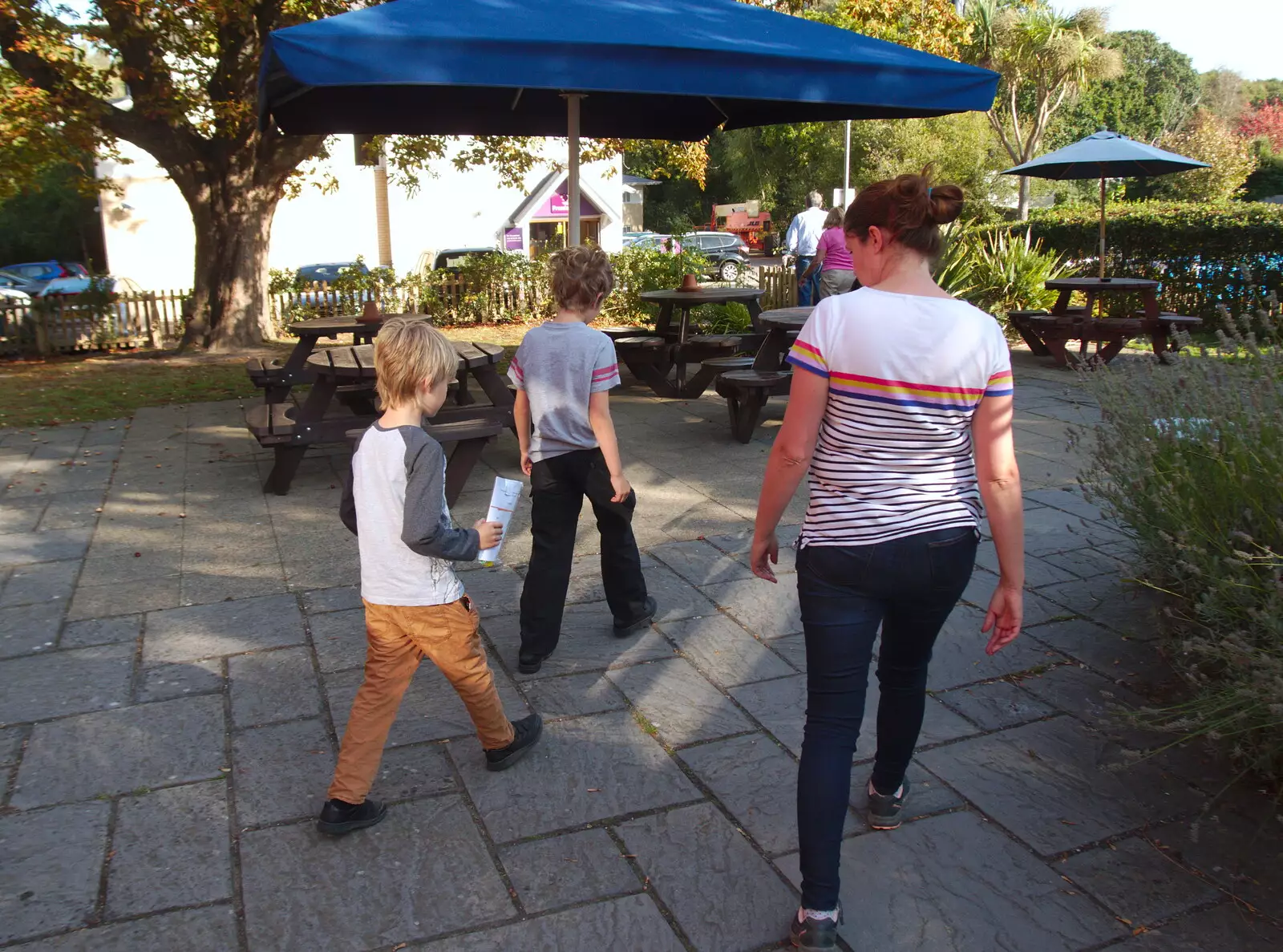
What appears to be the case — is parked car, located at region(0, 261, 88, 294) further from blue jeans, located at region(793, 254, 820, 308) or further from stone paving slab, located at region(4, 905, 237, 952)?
stone paving slab, located at region(4, 905, 237, 952)

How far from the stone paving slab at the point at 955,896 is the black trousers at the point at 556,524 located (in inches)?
52.4

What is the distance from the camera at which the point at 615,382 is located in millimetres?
3459

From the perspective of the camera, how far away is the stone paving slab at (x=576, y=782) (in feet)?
9.30

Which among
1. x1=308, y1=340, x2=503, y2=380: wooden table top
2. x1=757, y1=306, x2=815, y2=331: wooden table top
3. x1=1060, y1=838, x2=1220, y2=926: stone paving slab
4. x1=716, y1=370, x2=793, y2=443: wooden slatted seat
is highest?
x1=757, y1=306, x2=815, y2=331: wooden table top

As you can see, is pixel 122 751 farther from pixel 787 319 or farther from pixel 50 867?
pixel 787 319

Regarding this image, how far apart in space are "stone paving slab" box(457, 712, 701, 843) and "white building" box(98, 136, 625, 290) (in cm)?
2302

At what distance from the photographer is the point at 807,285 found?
12.4 meters

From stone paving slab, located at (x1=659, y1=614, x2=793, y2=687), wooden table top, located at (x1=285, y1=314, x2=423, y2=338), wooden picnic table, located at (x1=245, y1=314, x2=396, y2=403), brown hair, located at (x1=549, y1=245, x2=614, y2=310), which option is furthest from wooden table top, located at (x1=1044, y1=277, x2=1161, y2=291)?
brown hair, located at (x1=549, y1=245, x2=614, y2=310)

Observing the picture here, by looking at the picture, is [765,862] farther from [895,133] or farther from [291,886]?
[895,133]

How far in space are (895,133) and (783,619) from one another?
3465cm

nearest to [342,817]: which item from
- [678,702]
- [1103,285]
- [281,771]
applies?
[281,771]

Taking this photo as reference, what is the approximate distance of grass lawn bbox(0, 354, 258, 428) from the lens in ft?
29.6

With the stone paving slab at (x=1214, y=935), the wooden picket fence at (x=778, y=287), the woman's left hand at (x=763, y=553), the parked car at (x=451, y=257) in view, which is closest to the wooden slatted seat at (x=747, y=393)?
the woman's left hand at (x=763, y=553)

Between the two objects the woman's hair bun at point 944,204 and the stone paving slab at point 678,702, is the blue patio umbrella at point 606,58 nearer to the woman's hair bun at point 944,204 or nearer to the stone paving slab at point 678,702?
the stone paving slab at point 678,702
